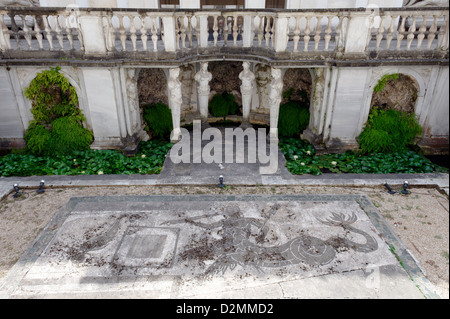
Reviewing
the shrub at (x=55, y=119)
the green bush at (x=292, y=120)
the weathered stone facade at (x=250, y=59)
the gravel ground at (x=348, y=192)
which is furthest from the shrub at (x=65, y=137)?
the green bush at (x=292, y=120)

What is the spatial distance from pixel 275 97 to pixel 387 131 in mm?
3254

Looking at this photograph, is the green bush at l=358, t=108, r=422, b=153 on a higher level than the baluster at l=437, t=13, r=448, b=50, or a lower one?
lower

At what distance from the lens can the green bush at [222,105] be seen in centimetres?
1151

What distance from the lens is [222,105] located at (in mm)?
11508

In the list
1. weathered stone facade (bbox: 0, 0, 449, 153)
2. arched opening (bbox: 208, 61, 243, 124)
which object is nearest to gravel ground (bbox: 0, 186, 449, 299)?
weathered stone facade (bbox: 0, 0, 449, 153)

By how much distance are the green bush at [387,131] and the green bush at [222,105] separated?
436 centimetres

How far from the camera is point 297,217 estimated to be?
688cm

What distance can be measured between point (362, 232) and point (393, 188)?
7.01ft

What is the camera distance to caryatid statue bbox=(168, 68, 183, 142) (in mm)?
9078

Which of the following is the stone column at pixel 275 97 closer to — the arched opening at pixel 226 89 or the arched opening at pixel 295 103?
the arched opening at pixel 295 103

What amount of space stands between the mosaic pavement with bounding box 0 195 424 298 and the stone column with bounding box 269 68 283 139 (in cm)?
302

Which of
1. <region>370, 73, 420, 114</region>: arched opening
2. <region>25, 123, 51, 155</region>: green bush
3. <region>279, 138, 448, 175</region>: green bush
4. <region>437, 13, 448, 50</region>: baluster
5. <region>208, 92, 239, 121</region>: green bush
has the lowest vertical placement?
<region>279, 138, 448, 175</region>: green bush

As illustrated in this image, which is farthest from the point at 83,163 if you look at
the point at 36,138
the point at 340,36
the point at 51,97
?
Answer: the point at 340,36

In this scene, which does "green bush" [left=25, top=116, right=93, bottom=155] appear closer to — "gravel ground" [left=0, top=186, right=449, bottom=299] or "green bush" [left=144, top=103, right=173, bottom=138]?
"gravel ground" [left=0, top=186, right=449, bottom=299]
